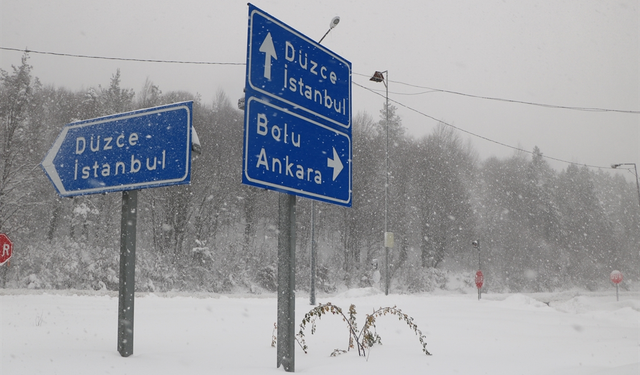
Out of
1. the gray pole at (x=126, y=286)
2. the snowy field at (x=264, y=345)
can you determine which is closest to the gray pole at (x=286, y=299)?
the snowy field at (x=264, y=345)

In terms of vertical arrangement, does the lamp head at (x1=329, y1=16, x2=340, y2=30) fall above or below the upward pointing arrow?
above

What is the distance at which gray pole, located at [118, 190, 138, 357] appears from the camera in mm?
4336

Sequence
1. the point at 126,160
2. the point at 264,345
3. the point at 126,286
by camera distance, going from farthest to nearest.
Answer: the point at 264,345
the point at 126,160
the point at 126,286

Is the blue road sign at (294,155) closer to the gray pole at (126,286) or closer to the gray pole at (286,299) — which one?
the gray pole at (286,299)

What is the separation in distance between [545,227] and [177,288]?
38.4m

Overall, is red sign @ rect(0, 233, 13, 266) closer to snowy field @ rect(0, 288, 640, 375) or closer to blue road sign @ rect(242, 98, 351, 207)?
snowy field @ rect(0, 288, 640, 375)

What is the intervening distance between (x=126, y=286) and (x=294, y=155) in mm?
1964

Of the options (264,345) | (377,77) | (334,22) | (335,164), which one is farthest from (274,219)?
(335,164)

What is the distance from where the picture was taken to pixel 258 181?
385 cm

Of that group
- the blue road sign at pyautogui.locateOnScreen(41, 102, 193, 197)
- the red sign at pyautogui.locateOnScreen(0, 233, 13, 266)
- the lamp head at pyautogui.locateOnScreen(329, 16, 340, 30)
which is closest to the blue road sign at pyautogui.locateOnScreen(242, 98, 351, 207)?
the blue road sign at pyautogui.locateOnScreen(41, 102, 193, 197)

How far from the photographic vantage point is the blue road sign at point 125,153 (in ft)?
14.1

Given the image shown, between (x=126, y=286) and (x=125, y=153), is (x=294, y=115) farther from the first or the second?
(x=126, y=286)

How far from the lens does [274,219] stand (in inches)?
1473

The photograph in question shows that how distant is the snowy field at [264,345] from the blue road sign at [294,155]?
65.8 inches
